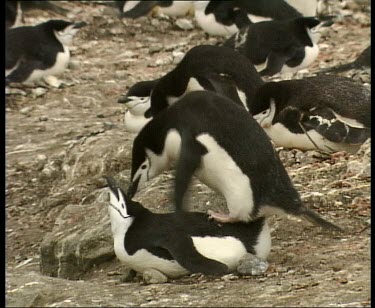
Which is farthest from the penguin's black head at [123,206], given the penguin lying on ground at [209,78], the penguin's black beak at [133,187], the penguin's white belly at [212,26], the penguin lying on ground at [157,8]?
the penguin lying on ground at [157,8]

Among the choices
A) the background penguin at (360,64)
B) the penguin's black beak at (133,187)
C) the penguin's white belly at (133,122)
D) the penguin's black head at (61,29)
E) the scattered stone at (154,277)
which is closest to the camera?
the scattered stone at (154,277)

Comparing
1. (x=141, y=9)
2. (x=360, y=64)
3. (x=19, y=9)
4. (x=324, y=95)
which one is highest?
(x=324, y=95)

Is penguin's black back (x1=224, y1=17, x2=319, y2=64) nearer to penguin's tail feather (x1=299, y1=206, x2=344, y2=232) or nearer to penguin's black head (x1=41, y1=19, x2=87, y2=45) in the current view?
penguin's black head (x1=41, y1=19, x2=87, y2=45)

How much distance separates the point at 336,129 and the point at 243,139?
4.16 ft

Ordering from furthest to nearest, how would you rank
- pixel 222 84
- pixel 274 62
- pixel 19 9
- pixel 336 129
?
pixel 19 9 → pixel 274 62 → pixel 222 84 → pixel 336 129

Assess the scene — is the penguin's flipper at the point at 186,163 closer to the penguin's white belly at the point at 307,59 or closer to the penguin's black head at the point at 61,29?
the penguin's white belly at the point at 307,59

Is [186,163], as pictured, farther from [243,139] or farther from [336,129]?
[336,129]

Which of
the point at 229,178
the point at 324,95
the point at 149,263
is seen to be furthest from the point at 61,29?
the point at 149,263

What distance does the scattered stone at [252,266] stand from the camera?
4.32 meters

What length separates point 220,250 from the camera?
173 inches

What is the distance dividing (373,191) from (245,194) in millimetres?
703

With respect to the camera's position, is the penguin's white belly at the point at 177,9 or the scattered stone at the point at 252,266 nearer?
the scattered stone at the point at 252,266

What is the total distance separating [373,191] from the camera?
498cm

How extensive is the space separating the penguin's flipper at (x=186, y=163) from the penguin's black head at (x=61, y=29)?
466 cm
